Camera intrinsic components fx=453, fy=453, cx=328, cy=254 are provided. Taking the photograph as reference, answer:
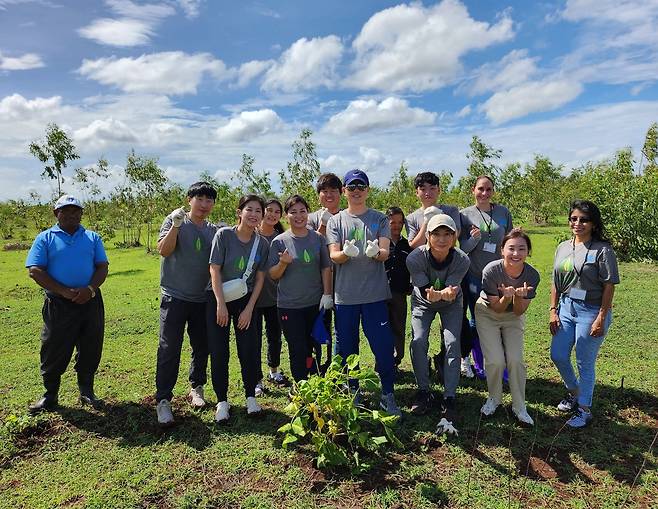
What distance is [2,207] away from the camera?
2722 cm

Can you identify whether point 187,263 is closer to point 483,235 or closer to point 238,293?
point 238,293

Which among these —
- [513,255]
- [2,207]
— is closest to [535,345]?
[513,255]

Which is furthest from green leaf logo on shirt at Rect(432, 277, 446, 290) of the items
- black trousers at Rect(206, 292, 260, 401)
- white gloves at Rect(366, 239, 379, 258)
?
black trousers at Rect(206, 292, 260, 401)

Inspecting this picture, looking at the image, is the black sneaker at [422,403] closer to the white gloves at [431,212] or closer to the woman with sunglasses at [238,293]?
the woman with sunglasses at [238,293]

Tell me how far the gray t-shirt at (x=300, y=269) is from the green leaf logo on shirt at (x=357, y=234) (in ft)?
1.07

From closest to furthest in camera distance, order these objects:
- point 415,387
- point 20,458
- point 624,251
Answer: point 20,458 < point 415,387 < point 624,251

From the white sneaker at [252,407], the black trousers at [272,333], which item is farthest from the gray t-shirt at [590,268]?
the white sneaker at [252,407]

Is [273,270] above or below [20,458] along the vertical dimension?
above

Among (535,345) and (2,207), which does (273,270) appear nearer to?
(535,345)

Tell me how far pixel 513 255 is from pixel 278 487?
8.57 ft

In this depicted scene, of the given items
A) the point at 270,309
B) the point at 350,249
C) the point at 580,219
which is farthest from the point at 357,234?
the point at 580,219

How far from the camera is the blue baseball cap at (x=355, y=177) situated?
13.1 feet

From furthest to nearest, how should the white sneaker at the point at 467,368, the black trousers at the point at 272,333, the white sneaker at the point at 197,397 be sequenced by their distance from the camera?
the white sneaker at the point at 467,368, the black trousers at the point at 272,333, the white sneaker at the point at 197,397

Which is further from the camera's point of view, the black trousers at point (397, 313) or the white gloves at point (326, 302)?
the black trousers at point (397, 313)
